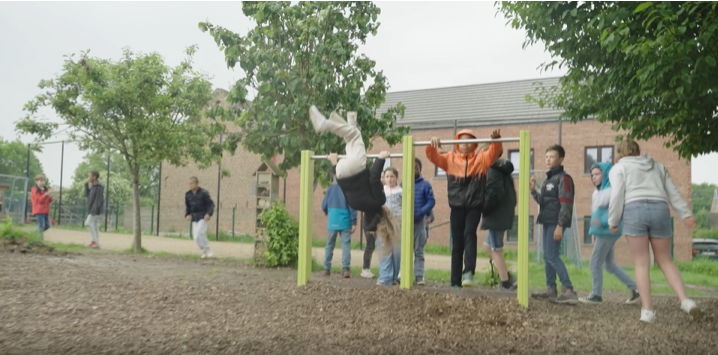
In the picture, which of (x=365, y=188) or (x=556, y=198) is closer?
(x=365, y=188)

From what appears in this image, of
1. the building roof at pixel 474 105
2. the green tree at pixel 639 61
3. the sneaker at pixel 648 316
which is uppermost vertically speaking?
the building roof at pixel 474 105

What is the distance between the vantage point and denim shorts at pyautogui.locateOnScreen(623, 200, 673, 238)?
5.88 metres

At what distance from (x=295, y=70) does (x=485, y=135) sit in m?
14.5

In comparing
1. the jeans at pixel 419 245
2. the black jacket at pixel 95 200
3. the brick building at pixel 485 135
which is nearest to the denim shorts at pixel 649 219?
the jeans at pixel 419 245

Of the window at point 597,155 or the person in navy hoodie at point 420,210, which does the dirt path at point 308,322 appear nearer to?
the person in navy hoodie at point 420,210

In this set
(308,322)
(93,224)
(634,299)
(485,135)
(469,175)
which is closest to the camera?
(308,322)

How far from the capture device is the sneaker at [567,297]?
22.1 feet

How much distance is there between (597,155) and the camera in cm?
2266

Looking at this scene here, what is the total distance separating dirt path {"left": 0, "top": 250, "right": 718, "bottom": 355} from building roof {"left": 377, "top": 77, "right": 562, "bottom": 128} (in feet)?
55.5

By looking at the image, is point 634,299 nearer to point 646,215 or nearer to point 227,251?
point 646,215

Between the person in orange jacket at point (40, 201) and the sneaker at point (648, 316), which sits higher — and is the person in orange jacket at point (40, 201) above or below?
above

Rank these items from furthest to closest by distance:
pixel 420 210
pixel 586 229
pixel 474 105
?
pixel 474 105 → pixel 586 229 → pixel 420 210

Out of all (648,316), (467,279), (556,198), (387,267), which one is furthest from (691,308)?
(387,267)

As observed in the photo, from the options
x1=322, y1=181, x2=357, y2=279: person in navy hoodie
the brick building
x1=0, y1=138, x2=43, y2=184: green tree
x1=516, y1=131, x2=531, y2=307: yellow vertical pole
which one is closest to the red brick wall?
the brick building
